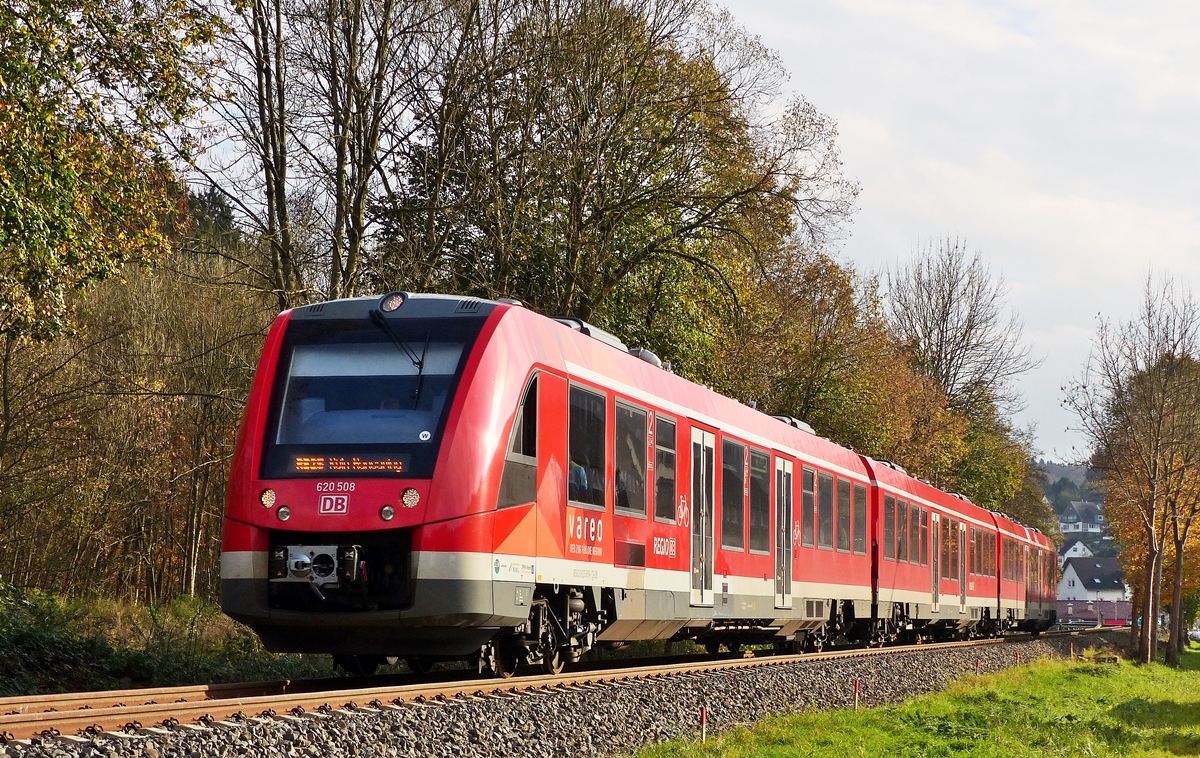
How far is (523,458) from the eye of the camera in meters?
11.2

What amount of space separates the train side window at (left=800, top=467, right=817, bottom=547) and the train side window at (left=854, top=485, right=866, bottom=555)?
265 centimetres

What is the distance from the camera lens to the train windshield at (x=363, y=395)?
35.1 feet

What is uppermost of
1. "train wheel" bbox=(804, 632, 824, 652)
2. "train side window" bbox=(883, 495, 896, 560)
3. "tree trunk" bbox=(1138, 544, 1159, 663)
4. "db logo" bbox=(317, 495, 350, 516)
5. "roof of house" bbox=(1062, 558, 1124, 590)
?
"db logo" bbox=(317, 495, 350, 516)

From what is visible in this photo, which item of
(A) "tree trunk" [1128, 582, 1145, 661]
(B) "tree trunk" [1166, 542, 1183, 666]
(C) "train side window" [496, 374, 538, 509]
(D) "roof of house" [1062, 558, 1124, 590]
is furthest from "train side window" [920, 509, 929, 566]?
(D) "roof of house" [1062, 558, 1124, 590]

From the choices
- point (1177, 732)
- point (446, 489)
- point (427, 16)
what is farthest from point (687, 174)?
point (446, 489)

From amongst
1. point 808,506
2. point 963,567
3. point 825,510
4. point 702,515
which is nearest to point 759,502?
point 702,515

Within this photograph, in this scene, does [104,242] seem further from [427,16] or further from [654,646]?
[654,646]

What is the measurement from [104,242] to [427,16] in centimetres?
767

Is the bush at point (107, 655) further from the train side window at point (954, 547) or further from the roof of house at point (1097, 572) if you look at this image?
the roof of house at point (1097, 572)

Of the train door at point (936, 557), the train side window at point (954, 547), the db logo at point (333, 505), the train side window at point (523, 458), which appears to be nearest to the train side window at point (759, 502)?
the train side window at point (523, 458)

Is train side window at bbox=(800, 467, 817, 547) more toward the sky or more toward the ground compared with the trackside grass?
more toward the sky

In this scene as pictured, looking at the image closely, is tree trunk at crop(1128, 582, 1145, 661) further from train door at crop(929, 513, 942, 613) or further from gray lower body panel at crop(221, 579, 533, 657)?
gray lower body panel at crop(221, 579, 533, 657)

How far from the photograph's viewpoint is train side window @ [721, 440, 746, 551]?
16.5m

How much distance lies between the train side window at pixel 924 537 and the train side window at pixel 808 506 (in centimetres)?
806
